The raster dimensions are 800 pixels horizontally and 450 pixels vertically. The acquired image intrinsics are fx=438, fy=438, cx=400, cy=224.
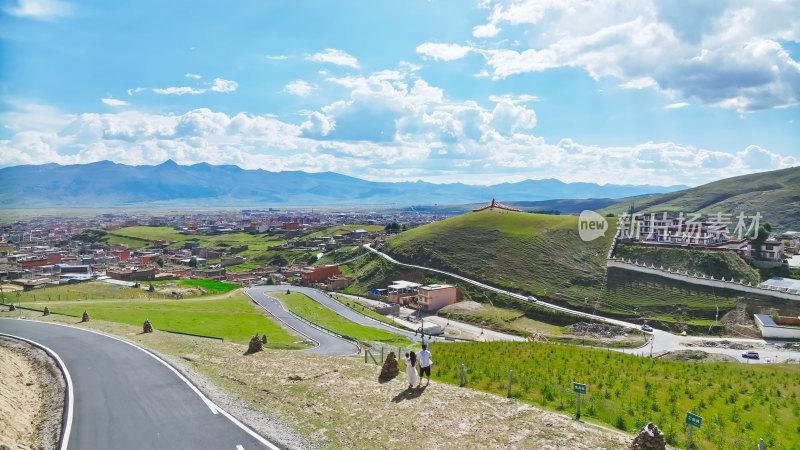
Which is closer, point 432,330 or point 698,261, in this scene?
point 432,330

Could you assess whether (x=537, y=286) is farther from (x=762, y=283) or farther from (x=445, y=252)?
(x=762, y=283)

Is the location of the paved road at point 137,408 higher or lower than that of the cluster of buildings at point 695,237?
lower

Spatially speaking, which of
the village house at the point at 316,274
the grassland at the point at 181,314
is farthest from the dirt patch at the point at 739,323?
the village house at the point at 316,274

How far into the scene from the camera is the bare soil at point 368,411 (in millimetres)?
13469

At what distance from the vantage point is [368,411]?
51.5ft

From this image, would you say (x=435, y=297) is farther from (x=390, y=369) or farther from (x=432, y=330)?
(x=390, y=369)

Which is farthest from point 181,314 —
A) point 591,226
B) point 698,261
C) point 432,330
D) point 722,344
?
point 591,226

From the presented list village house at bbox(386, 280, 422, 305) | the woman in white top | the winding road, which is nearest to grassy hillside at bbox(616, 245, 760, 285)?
village house at bbox(386, 280, 422, 305)

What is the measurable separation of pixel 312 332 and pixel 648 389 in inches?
1253

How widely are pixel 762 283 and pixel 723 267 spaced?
5709 millimetres

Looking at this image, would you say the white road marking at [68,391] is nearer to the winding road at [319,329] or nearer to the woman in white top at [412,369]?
the woman in white top at [412,369]

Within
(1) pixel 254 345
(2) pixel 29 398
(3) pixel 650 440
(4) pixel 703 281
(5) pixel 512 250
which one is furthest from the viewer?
(5) pixel 512 250

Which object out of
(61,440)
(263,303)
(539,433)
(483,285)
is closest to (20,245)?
(263,303)

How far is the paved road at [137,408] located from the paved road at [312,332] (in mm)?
15496
